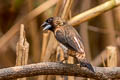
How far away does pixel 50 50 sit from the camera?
2861 millimetres

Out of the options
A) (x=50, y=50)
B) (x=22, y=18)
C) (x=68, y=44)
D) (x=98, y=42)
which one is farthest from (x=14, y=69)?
(x=98, y=42)

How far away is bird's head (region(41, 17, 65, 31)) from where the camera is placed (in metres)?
2.78

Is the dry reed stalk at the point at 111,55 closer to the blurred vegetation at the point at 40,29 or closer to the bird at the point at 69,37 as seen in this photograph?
the bird at the point at 69,37

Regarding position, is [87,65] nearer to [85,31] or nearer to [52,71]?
[52,71]

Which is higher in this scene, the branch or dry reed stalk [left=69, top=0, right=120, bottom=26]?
dry reed stalk [left=69, top=0, right=120, bottom=26]

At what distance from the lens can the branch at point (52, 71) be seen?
2176mm

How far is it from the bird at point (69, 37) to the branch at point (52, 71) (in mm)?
68

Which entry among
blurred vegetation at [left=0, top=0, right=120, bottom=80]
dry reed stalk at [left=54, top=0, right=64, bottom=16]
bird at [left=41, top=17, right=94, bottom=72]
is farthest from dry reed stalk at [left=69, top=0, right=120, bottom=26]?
blurred vegetation at [left=0, top=0, right=120, bottom=80]

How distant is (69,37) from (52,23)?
27 cm

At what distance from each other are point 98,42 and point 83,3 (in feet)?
1.99

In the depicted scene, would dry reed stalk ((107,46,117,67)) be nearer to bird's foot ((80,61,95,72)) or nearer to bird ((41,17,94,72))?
bird ((41,17,94,72))

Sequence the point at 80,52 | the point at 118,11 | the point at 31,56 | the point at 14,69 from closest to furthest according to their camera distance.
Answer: the point at 14,69 < the point at 80,52 < the point at 118,11 < the point at 31,56

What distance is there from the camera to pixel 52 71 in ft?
7.48

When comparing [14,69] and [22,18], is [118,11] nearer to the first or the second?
[22,18]
